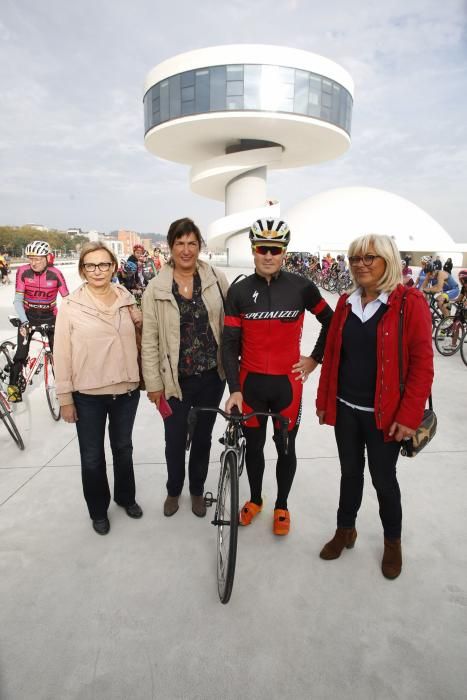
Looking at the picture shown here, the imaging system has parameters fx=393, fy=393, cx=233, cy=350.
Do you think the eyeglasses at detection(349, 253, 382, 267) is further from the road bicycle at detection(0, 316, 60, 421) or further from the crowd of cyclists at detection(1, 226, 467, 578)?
the road bicycle at detection(0, 316, 60, 421)

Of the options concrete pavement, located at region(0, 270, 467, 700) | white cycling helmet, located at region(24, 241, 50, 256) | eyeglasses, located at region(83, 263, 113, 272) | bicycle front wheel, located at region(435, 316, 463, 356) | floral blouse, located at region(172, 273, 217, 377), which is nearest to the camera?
concrete pavement, located at region(0, 270, 467, 700)

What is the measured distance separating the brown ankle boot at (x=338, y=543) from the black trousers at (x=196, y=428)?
1.02 m

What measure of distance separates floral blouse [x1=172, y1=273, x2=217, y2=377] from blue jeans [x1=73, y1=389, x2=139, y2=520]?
0.48m

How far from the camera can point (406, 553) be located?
263cm

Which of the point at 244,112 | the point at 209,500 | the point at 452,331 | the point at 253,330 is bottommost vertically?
the point at 209,500

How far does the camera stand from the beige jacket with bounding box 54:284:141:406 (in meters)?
2.53

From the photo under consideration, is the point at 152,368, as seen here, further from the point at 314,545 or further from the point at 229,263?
the point at 229,263

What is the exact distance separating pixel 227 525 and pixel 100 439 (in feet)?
3.64

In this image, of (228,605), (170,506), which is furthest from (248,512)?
(228,605)

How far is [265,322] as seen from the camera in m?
2.50

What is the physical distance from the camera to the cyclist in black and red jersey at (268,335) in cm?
246

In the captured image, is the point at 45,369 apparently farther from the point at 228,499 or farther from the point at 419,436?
the point at 419,436

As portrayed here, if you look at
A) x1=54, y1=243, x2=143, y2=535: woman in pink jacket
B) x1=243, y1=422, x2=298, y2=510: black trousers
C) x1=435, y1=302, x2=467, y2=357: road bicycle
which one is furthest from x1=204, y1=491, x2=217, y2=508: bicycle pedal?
x1=435, y1=302, x2=467, y2=357: road bicycle

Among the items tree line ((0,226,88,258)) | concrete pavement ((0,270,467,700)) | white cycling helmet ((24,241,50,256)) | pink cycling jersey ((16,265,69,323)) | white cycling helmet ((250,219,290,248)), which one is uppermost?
tree line ((0,226,88,258))
